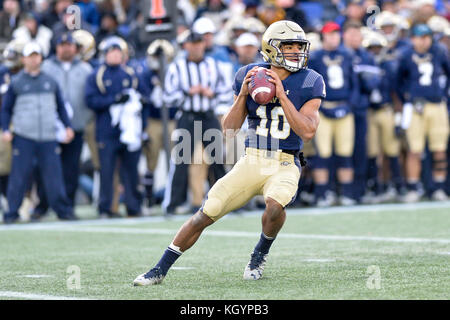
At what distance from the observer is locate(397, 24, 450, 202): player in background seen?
12.7 m

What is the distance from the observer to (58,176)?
11312 mm

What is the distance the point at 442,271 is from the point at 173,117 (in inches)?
287

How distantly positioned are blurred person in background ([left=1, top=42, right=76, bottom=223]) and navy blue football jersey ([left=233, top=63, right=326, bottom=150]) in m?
5.10

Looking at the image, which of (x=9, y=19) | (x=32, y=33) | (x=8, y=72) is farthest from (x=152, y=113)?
(x=9, y=19)

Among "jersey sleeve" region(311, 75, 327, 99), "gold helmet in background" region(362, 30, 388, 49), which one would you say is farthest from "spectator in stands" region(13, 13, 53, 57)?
"jersey sleeve" region(311, 75, 327, 99)

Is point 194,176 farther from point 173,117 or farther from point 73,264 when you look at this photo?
point 73,264

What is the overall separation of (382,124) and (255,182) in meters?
7.30

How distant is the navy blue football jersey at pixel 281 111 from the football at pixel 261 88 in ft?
0.73

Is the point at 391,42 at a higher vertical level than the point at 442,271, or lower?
higher

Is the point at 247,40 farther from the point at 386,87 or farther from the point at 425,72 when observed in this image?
the point at 425,72

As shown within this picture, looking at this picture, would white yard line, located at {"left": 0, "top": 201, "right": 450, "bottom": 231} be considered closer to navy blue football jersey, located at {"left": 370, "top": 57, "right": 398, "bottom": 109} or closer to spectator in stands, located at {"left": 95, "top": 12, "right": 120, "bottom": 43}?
navy blue football jersey, located at {"left": 370, "top": 57, "right": 398, "bottom": 109}

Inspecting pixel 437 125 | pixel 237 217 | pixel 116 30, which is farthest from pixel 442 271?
pixel 116 30

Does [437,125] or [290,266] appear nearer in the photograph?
[290,266]
